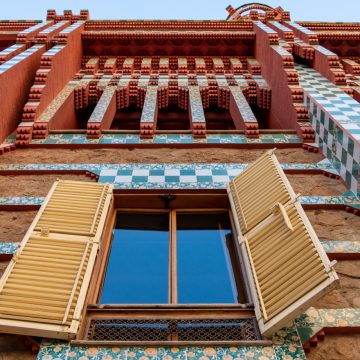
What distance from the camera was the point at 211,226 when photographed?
5691mm

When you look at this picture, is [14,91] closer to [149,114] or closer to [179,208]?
[149,114]

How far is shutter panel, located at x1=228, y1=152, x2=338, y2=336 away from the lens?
363 centimetres

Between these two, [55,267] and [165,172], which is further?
[165,172]

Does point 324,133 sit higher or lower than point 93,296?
higher

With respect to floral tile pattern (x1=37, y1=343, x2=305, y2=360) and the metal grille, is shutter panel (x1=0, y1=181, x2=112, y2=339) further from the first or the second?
the metal grille

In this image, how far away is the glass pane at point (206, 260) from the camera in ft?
14.8

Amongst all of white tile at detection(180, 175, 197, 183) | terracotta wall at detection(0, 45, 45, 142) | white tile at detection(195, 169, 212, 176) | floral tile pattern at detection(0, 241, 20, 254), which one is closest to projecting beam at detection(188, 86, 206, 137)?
white tile at detection(195, 169, 212, 176)

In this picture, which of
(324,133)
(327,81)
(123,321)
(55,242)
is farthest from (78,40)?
(123,321)

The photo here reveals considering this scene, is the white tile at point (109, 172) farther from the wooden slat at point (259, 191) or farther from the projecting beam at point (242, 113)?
the projecting beam at point (242, 113)

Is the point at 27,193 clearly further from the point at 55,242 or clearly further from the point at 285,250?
the point at 285,250

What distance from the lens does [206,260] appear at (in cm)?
501

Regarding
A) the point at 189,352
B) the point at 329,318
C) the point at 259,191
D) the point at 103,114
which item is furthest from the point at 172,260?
the point at 103,114

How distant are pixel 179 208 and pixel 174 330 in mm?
2260

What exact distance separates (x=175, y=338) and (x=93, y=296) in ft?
3.22
